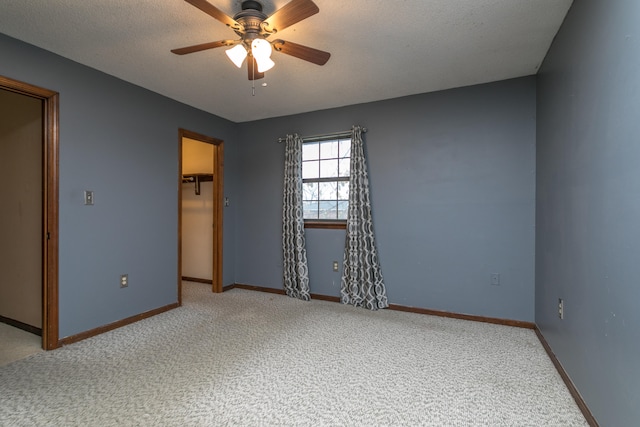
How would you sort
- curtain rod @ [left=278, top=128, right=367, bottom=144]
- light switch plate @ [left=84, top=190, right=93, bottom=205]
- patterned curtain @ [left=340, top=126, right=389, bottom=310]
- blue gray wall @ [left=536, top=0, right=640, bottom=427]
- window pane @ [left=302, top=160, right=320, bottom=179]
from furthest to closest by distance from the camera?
window pane @ [left=302, top=160, right=320, bottom=179], curtain rod @ [left=278, top=128, right=367, bottom=144], patterned curtain @ [left=340, top=126, right=389, bottom=310], light switch plate @ [left=84, top=190, right=93, bottom=205], blue gray wall @ [left=536, top=0, right=640, bottom=427]

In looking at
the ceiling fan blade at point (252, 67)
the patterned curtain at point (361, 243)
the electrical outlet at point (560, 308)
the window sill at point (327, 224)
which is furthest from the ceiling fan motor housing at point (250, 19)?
the electrical outlet at point (560, 308)

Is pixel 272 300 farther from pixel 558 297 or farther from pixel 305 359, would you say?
pixel 558 297

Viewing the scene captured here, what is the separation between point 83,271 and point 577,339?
12.1 ft

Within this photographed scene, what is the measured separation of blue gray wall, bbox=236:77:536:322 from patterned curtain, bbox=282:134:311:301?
132 mm

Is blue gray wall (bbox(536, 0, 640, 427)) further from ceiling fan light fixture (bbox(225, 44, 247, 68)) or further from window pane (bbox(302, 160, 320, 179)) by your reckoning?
window pane (bbox(302, 160, 320, 179))

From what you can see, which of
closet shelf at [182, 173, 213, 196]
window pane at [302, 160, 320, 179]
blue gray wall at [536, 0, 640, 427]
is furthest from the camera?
closet shelf at [182, 173, 213, 196]

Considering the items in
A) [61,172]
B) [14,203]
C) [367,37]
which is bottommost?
[14,203]

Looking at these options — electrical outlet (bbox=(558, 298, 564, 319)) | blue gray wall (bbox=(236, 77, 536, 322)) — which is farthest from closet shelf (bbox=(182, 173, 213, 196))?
electrical outlet (bbox=(558, 298, 564, 319))

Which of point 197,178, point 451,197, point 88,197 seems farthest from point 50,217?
point 451,197

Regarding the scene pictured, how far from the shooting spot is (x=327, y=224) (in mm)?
3824

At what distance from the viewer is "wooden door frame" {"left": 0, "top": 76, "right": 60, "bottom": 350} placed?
7.98 feet

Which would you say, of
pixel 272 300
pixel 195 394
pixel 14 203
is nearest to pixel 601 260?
pixel 195 394

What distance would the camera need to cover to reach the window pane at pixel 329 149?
385 centimetres

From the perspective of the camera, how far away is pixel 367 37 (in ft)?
7.27
